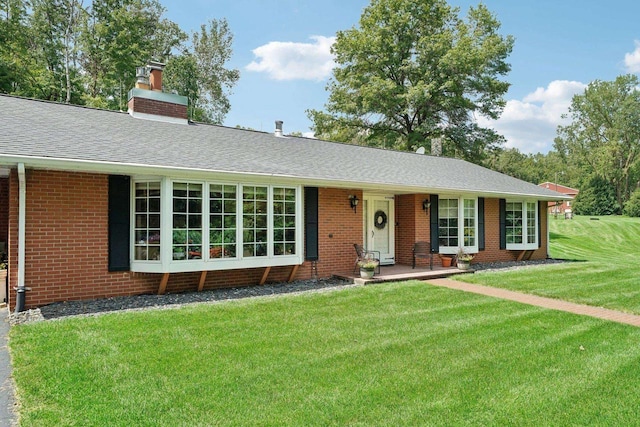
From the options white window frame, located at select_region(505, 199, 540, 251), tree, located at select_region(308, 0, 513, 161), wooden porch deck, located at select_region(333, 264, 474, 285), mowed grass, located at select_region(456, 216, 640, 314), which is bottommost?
mowed grass, located at select_region(456, 216, 640, 314)

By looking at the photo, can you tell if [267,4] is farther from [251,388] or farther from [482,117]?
[482,117]

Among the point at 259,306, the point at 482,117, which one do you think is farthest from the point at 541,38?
the point at 259,306

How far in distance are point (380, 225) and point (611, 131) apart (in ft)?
156

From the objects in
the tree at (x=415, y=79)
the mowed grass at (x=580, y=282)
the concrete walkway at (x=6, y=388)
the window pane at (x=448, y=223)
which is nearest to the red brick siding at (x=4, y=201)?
the concrete walkway at (x=6, y=388)

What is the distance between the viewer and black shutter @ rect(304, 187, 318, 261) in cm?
924

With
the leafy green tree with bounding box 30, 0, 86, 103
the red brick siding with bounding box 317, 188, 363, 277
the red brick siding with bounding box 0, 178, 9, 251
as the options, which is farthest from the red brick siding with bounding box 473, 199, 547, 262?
the leafy green tree with bounding box 30, 0, 86, 103

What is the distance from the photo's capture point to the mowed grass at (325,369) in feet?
→ 10.6

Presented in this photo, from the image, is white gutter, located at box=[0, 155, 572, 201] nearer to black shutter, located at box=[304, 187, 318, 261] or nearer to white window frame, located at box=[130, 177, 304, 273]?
white window frame, located at box=[130, 177, 304, 273]

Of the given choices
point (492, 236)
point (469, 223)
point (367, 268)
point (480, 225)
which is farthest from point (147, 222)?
point (492, 236)

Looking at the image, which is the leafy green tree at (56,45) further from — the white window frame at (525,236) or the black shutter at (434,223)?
the white window frame at (525,236)

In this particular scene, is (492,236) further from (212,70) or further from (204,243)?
(212,70)

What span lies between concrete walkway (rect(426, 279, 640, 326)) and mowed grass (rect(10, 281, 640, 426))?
0.52 meters

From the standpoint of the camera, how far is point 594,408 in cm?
339

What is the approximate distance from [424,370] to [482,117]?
25.6 metres
